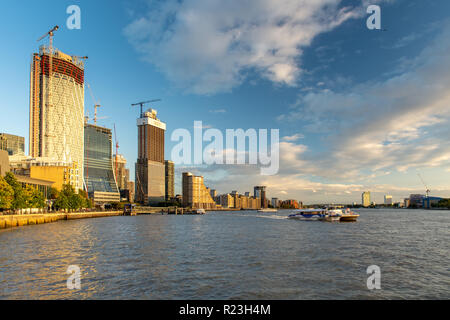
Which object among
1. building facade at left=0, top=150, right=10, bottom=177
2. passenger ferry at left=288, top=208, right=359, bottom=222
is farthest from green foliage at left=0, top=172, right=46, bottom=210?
passenger ferry at left=288, top=208, right=359, bottom=222

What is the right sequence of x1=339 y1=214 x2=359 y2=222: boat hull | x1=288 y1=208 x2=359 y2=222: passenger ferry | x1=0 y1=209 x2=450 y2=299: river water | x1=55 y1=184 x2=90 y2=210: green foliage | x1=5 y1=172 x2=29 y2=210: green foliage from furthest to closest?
x1=55 y1=184 x2=90 y2=210: green foliage, x1=288 y1=208 x2=359 y2=222: passenger ferry, x1=339 y1=214 x2=359 y2=222: boat hull, x1=5 y1=172 x2=29 y2=210: green foliage, x1=0 y1=209 x2=450 y2=299: river water

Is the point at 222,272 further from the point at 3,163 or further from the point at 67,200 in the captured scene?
the point at 3,163

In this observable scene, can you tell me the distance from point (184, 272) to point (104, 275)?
24.2ft

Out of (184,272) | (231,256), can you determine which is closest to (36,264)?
(184,272)

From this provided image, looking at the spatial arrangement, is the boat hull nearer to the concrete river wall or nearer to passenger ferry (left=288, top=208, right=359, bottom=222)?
passenger ferry (left=288, top=208, right=359, bottom=222)

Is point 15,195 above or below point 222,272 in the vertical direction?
above

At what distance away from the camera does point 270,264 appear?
33.0 m

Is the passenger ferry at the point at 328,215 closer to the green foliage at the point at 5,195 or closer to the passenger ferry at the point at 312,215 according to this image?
the passenger ferry at the point at 312,215

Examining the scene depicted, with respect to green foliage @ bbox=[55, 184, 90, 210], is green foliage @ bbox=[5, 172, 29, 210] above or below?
above

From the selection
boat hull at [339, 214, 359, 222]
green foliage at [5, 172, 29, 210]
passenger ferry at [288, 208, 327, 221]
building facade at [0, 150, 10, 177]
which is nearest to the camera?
green foliage at [5, 172, 29, 210]

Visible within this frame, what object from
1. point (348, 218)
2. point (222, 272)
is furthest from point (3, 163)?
point (348, 218)
